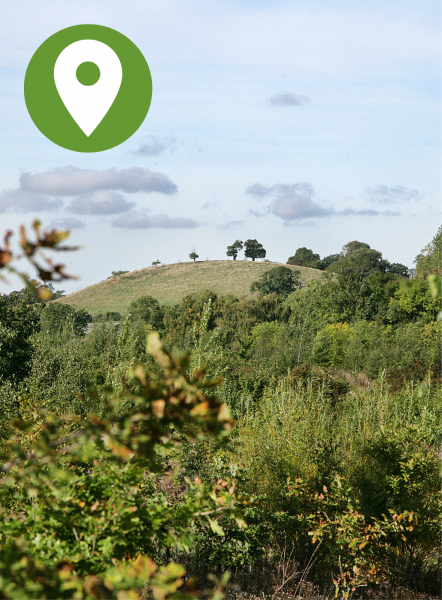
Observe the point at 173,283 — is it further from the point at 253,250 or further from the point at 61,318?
the point at 61,318

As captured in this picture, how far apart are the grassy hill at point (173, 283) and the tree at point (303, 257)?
6.34m

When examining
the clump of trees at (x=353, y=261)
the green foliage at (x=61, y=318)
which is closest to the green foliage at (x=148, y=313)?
the green foliage at (x=61, y=318)

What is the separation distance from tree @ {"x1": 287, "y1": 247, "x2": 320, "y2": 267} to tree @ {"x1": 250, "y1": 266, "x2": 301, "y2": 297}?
13649mm

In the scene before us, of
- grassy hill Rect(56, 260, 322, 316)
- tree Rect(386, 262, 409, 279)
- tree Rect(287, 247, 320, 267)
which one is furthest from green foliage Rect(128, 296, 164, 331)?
tree Rect(287, 247, 320, 267)

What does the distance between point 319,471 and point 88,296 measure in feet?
180

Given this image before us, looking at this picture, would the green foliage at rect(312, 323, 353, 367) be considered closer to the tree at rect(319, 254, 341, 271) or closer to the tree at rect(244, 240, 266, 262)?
the tree at rect(319, 254, 341, 271)

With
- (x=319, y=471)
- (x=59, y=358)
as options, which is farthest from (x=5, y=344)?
(x=319, y=471)

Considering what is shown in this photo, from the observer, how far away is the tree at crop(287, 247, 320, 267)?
2719 inches

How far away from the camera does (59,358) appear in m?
12.9

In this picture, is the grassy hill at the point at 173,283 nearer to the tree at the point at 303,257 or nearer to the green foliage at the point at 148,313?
the tree at the point at 303,257

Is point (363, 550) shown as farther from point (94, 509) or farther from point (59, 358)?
point (59, 358)

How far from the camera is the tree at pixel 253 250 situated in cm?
6969

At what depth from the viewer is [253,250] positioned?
70.0m

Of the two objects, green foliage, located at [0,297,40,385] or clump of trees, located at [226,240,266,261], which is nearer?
green foliage, located at [0,297,40,385]
